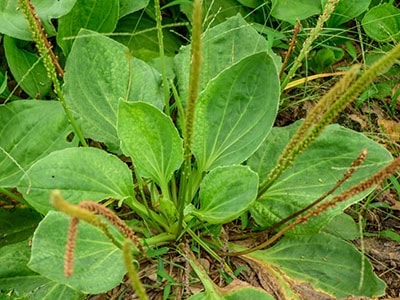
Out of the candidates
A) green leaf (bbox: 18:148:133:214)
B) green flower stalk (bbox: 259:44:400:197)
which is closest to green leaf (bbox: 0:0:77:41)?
green leaf (bbox: 18:148:133:214)

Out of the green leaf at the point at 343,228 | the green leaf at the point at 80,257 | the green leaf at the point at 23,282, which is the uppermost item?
the green leaf at the point at 80,257

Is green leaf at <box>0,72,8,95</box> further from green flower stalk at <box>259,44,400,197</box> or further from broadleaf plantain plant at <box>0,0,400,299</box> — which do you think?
green flower stalk at <box>259,44,400,197</box>

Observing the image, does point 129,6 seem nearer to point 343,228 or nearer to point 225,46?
point 225,46

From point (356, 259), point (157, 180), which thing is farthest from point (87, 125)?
point (356, 259)

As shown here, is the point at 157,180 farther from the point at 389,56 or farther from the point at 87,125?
the point at 389,56

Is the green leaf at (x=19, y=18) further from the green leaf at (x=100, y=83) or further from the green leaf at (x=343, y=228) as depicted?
the green leaf at (x=343, y=228)

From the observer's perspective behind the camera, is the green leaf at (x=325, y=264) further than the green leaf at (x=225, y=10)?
No

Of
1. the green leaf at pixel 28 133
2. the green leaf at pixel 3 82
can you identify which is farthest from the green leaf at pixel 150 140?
the green leaf at pixel 3 82

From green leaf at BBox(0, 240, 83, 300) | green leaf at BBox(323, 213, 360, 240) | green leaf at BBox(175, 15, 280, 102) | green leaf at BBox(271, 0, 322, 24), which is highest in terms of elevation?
green leaf at BBox(175, 15, 280, 102)
